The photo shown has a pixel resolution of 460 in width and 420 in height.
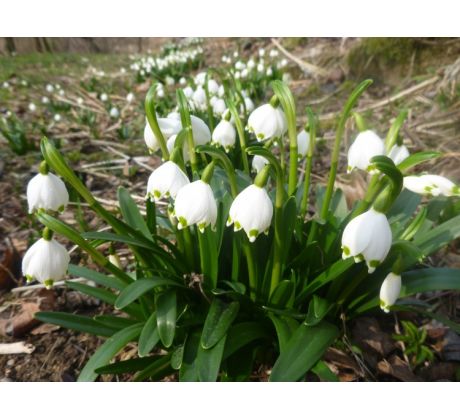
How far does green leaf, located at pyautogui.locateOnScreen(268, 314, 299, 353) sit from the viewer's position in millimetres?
A: 1047

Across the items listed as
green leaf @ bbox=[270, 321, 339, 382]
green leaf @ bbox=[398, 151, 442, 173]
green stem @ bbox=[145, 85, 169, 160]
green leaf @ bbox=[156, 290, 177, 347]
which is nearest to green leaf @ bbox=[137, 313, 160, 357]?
green leaf @ bbox=[156, 290, 177, 347]

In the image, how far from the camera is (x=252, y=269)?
113 centimetres

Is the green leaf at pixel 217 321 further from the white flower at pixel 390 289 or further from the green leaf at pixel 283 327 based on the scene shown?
the white flower at pixel 390 289

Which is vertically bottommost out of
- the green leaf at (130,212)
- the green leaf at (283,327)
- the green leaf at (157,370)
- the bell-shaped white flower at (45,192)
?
the green leaf at (157,370)

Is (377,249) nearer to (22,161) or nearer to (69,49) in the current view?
(22,161)

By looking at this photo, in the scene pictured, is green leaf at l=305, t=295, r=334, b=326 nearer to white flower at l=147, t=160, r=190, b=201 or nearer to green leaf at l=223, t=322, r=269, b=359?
green leaf at l=223, t=322, r=269, b=359

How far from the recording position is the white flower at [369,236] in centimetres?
88

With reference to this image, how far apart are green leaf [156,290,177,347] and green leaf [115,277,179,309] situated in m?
0.05

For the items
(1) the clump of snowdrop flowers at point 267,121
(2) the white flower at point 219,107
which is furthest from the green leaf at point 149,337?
(2) the white flower at point 219,107

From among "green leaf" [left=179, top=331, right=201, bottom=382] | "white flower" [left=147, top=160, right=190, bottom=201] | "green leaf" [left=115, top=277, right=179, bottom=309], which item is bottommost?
"green leaf" [left=179, top=331, right=201, bottom=382]

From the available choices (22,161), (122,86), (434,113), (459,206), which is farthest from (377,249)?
(122,86)

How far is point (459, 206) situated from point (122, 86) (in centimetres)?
472

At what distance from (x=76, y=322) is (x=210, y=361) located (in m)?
0.41

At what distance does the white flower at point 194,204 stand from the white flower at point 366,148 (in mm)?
387
